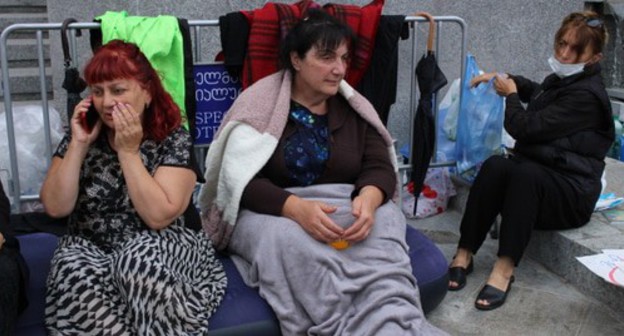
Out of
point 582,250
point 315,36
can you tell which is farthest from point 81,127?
point 582,250

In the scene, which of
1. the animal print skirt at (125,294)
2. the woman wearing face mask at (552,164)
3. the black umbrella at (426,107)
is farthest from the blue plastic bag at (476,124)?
the animal print skirt at (125,294)

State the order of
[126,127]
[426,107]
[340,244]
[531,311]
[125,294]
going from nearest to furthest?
[125,294]
[126,127]
[340,244]
[531,311]
[426,107]

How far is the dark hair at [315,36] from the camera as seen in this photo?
309cm

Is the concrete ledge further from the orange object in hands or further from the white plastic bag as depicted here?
the white plastic bag

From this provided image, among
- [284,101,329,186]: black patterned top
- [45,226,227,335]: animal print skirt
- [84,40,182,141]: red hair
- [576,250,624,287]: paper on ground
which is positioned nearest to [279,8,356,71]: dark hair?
[284,101,329,186]: black patterned top

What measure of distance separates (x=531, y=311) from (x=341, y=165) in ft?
3.79

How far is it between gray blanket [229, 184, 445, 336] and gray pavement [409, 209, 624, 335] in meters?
0.53

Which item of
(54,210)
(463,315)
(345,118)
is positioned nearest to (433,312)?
(463,315)

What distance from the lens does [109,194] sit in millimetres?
2764

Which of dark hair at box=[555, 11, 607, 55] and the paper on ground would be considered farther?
dark hair at box=[555, 11, 607, 55]

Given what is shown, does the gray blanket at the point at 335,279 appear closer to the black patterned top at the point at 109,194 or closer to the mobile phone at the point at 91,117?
the black patterned top at the point at 109,194

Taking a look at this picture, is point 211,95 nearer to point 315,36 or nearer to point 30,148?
point 315,36

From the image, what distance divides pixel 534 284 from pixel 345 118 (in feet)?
4.34

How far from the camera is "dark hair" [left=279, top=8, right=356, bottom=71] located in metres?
3.09
